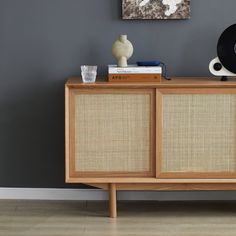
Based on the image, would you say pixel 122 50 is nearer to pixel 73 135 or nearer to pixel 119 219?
pixel 73 135

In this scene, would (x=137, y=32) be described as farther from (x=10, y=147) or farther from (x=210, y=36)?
(x=10, y=147)

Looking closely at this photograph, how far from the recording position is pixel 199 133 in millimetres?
3617

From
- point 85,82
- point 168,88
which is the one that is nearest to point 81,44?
point 85,82

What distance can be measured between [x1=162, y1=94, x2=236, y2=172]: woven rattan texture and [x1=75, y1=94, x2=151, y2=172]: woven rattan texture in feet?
0.38

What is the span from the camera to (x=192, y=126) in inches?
142

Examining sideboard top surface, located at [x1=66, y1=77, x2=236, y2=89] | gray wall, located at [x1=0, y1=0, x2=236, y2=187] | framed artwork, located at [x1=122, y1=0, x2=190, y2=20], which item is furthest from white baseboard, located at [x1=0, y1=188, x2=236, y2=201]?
framed artwork, located at [x1=122, y1=0, x2=190, y2=20]

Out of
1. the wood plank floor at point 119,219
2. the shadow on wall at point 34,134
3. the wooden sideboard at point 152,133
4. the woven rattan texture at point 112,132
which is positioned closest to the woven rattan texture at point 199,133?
the wooden sideboard at point 152,133

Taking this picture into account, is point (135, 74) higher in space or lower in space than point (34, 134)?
higher

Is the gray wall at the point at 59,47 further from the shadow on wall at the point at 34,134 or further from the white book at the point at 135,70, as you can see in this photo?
the white book at the point at 135,70

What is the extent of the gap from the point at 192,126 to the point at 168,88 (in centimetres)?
24

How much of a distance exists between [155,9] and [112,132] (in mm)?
769

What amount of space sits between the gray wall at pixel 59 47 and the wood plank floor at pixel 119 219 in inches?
15.0

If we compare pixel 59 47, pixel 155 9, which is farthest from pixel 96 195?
pixel 155 9

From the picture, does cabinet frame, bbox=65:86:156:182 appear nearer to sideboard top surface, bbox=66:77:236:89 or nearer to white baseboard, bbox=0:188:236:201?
sideboard top surface, bbox=66:77:236:89
